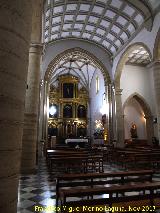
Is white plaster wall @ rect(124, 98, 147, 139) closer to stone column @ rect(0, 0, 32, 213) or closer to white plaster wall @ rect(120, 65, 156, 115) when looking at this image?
white plaster wall @ rect(120, 65, 156, 115)

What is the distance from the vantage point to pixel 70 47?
18.6 meters

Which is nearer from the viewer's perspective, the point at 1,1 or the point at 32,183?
the point at 1,1

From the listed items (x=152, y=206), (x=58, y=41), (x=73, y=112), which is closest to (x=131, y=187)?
(x=152, y=206)

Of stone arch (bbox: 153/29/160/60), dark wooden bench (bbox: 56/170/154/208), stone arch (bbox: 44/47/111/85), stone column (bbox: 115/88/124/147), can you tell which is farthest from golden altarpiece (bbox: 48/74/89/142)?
dark wooden bench (bbox: 56/170/154/208)

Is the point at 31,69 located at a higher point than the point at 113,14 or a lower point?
lower

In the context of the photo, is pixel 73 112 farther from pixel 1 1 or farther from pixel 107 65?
pixel 1 1

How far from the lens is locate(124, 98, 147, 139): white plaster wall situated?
22.5m

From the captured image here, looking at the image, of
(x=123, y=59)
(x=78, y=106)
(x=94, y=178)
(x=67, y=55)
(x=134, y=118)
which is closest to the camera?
(x=94, y=178)

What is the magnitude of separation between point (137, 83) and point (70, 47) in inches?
323

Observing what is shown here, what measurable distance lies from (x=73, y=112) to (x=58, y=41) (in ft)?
43.0

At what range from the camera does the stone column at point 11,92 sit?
234 cm

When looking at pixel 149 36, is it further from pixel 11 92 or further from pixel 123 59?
pixel 11 92

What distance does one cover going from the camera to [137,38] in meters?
14.9

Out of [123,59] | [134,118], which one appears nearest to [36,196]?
[123,59]
